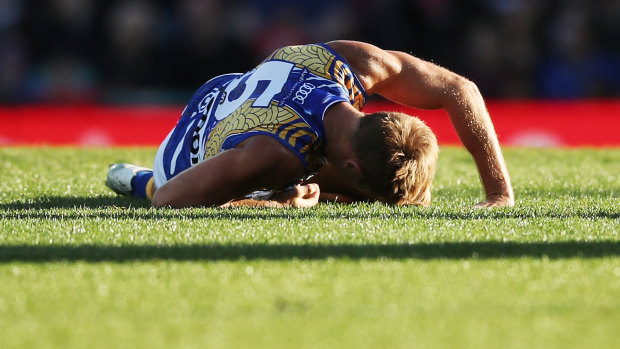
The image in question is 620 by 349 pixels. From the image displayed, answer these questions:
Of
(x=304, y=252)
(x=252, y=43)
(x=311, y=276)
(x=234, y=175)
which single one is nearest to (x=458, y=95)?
(x=234, y=175)

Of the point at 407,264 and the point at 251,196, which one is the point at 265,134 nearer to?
the point at 251,196

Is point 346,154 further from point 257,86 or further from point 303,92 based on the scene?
point 257,86

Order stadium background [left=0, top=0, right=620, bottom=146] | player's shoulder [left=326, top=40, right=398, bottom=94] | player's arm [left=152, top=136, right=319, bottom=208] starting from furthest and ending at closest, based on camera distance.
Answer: stadium background [left=0, top=0, right=620, bottom=146], player's shoulder [left=326, top=40, right=398, bottom=94], player's arm [left=152, top=136, right=319, bottom=208]

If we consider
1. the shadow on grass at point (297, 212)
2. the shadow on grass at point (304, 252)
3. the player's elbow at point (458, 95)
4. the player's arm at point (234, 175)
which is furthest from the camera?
the player's elbow at point (458, 95)

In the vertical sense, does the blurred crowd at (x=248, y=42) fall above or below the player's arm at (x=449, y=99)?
below

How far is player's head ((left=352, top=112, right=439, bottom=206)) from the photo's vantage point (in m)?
3.43

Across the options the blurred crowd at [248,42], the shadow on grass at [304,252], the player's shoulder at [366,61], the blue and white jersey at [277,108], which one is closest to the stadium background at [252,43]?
the blurred crowd at [248,42]

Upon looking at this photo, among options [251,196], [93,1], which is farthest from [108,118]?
[251,196]

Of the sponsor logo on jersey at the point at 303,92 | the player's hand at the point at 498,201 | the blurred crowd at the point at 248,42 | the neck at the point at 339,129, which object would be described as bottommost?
the blurred crowd at the point at 248,42

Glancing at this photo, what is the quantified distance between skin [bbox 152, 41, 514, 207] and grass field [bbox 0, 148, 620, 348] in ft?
0.32

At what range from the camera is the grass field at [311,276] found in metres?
2.11

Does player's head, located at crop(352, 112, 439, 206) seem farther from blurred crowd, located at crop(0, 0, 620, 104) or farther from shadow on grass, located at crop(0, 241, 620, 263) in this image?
blurred crowd, located at crop(0, 0, 620, 104)

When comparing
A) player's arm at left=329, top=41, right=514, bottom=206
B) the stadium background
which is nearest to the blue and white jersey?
player's arm at left=329, top=41, right=514, bottom=206

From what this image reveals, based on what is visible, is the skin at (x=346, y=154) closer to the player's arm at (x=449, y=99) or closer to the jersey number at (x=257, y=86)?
the player's arm at (x=449, y=99)
